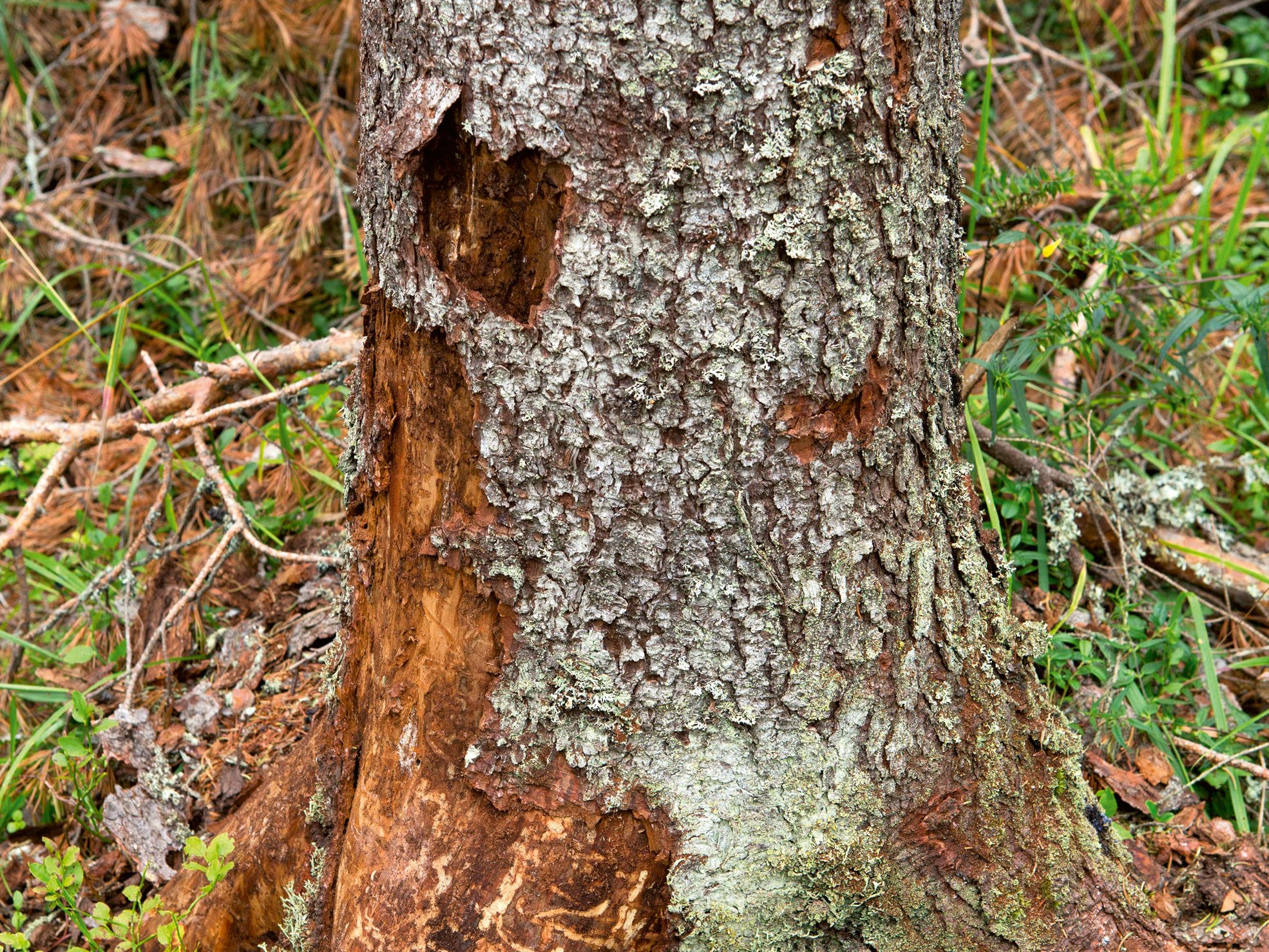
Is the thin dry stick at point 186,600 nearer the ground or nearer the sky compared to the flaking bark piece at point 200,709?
nearer the sky

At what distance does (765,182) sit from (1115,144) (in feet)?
9.68

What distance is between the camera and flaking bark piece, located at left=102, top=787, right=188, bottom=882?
1953 millimetres

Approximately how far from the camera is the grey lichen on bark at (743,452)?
1140mm

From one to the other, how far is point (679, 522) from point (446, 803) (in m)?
0.56

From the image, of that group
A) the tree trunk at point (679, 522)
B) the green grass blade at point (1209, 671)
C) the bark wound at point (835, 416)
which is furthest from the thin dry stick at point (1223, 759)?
the bark wound at point (835, 416)

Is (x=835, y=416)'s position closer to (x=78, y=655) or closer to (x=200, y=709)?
(x=200, y=709)

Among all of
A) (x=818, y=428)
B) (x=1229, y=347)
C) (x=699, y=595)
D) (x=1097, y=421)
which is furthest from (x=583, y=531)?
(x=1229, y=347)

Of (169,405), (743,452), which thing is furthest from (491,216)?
(169,405)

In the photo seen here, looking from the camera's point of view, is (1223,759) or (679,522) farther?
(1223,759)

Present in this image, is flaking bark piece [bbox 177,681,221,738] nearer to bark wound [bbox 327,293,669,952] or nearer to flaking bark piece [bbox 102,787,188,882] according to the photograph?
flaking bark piece [bbox 102,787,188,882]

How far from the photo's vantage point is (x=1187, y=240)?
3105mm

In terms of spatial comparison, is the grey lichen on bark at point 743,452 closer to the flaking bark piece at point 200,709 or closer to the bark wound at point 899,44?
the bark wound at point 899,44

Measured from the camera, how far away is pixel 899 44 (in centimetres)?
118

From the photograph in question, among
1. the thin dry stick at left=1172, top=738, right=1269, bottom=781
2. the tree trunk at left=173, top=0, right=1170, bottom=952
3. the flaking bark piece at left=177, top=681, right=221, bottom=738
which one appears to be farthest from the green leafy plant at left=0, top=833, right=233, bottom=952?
the thin dry stick at left=1172, top=738, right=1269, bottom=781
